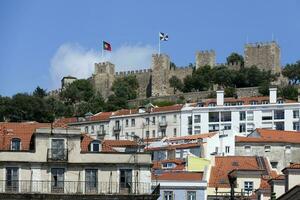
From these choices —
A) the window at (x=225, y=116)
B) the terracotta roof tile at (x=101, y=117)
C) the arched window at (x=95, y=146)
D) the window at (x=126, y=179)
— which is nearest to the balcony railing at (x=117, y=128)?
the terracotta roof tile at (x=101, y=117)

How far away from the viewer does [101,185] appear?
163 feet

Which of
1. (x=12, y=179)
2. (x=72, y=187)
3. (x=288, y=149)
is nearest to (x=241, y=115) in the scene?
(x=288, y=149)

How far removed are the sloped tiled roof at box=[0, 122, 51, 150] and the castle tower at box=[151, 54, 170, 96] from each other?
12226 centimetres

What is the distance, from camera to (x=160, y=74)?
178m

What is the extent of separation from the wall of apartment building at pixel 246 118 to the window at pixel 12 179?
7541 cm

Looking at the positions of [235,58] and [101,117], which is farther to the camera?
[235,58]

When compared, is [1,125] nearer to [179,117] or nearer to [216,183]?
[216,183]

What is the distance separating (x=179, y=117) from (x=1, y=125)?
80414mm

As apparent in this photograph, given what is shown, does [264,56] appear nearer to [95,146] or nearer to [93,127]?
[93,127]

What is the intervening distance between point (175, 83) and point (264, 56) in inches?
586

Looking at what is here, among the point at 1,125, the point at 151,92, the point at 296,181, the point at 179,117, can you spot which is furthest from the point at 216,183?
the point at 151,92

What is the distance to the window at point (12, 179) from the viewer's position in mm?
48688

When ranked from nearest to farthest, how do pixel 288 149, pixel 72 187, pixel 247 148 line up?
pixel 72 187, pixel 247 148, pixel 288 149

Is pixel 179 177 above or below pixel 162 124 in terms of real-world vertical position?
below
